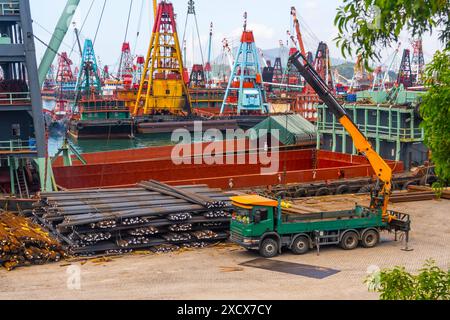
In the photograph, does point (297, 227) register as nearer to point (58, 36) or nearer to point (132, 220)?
point (132, 220)

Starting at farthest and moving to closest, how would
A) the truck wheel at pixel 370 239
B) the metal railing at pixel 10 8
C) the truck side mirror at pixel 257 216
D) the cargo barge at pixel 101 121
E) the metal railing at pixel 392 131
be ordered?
the cargo barge at pixel 101 121, the metal railing at pixel 392 131, the metal railing at pixel 10 8, the truck wheel at pixel 370 239, the truck side mirror at pixel 257 216

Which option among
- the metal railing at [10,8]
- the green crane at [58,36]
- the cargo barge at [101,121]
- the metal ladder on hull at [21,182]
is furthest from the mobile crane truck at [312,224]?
the cargo barge at [101,121]

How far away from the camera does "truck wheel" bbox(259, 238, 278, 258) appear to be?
1750cm

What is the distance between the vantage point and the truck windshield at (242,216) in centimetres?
1733

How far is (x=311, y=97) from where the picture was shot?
269 feet

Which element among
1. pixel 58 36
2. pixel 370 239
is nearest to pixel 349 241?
pixel 370 239

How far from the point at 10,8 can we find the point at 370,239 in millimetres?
15826

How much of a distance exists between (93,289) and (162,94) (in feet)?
230

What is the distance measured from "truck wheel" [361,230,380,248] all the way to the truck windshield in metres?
3.91

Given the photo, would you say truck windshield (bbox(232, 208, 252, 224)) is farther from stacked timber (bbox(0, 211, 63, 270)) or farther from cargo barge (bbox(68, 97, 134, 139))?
cargo barge (bbox(68, 97, 134, 139))

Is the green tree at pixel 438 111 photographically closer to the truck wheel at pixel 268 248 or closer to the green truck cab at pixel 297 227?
the green truck cab at pixel 297 227

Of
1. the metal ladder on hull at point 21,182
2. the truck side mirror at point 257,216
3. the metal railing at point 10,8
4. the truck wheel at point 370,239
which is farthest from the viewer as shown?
the metal ladder on hull at point 21,182

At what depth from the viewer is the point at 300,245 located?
58.7 feet

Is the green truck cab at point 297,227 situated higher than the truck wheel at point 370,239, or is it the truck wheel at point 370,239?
the green truck cab at point 297,227
